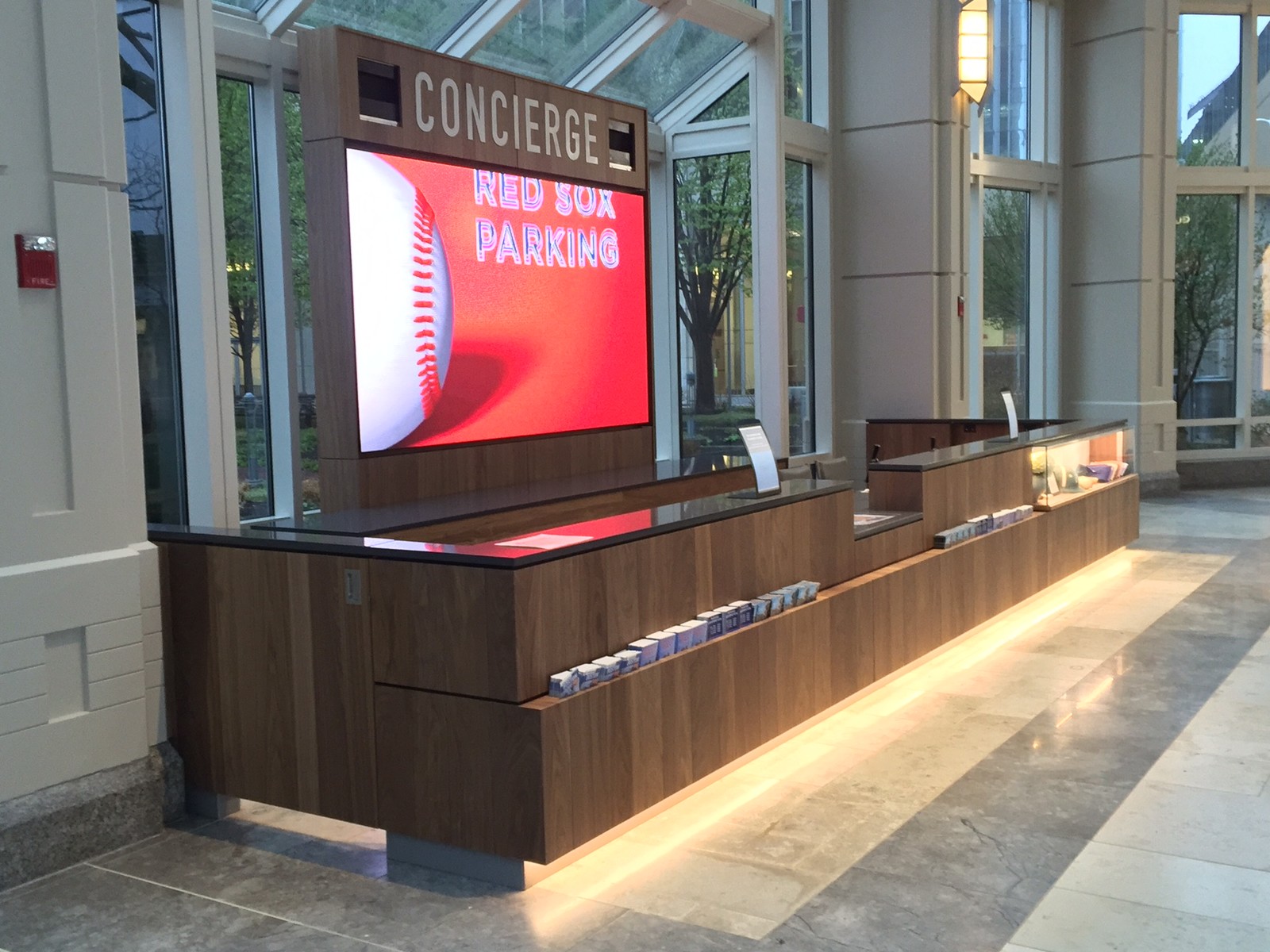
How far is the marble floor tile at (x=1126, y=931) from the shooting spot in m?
3.09

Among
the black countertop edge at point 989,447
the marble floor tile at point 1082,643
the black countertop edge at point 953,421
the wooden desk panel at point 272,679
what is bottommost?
the marble floor tile at point 1082,643

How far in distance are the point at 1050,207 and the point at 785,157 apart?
438cm

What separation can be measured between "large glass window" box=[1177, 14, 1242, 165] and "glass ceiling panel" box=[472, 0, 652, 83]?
776 centimetres

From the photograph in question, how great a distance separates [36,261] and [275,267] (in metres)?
2.03

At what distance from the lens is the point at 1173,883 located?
137 inches

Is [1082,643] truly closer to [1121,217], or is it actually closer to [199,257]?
[199,257]

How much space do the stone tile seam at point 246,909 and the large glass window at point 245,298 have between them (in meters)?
2.21

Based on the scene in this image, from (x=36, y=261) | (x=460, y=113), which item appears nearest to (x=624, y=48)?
(x=460, y=113)

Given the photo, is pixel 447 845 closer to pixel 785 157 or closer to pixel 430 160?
pixel 430 160

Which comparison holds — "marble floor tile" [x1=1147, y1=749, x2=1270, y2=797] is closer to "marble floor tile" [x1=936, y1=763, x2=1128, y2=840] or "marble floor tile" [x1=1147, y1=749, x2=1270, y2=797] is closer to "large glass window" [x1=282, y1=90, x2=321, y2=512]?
"marble floor tile" [x1=936, y1=763, x2=1128, y2=840]

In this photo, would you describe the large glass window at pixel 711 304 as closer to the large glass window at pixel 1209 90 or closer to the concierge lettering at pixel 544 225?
the concierge lettering at pixel 544 225

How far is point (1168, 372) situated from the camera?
12.8 meters

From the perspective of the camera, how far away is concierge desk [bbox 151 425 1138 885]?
3.51 m

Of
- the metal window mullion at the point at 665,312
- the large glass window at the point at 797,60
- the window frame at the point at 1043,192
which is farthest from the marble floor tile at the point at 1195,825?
the window frame at the point at 1043,192
